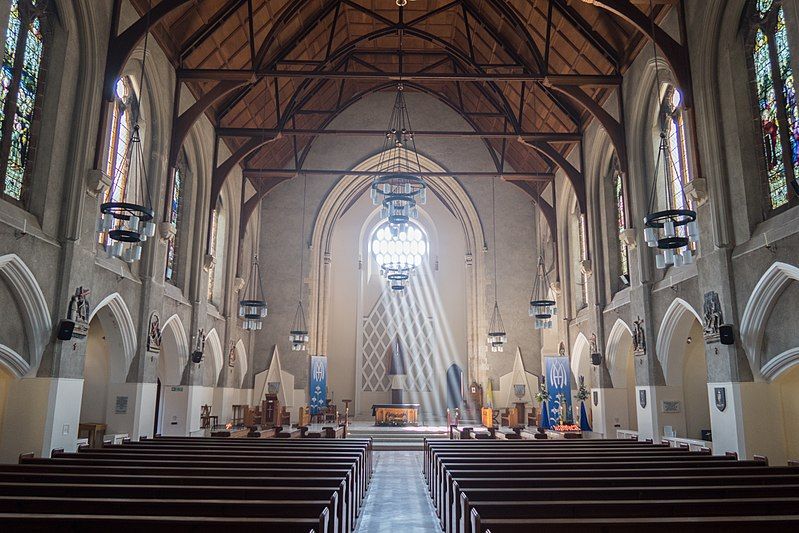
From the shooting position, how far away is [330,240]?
25.5m

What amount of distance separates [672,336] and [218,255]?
1363 centimetres

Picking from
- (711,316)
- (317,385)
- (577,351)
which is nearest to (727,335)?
(711,316)

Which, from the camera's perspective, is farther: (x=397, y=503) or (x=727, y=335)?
(x=727, y=335)

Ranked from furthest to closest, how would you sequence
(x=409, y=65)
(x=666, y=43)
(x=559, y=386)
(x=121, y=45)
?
(x=409, y=65) → (x=559, y=386) → (x=666, y=43) → (x=121, y=45)

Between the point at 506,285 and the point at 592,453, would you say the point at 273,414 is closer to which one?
the point at 506,285

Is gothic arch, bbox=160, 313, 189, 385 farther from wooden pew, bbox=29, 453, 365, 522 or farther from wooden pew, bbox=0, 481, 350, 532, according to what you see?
wooden pew, bbox=0, 481, 350, 532

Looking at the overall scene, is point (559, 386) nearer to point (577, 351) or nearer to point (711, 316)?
point (577, 351)

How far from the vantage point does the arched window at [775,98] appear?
911cm

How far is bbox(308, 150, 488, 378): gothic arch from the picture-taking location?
23.9 m

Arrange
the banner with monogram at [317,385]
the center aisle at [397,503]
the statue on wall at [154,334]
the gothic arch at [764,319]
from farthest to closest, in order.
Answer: the banner with monogram at [317,385] → the statue on wall at [154,334] → the gothic arch at [764,319] → the center aisle at [397,503]

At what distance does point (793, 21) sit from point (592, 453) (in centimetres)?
693

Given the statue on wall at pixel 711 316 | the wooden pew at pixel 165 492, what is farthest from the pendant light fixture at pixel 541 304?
the wooden pew at pixel 165 492

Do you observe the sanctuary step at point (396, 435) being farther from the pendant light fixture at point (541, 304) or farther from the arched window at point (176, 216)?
the arched window at point (176, 216)

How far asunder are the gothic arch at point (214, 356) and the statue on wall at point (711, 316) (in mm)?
13282
